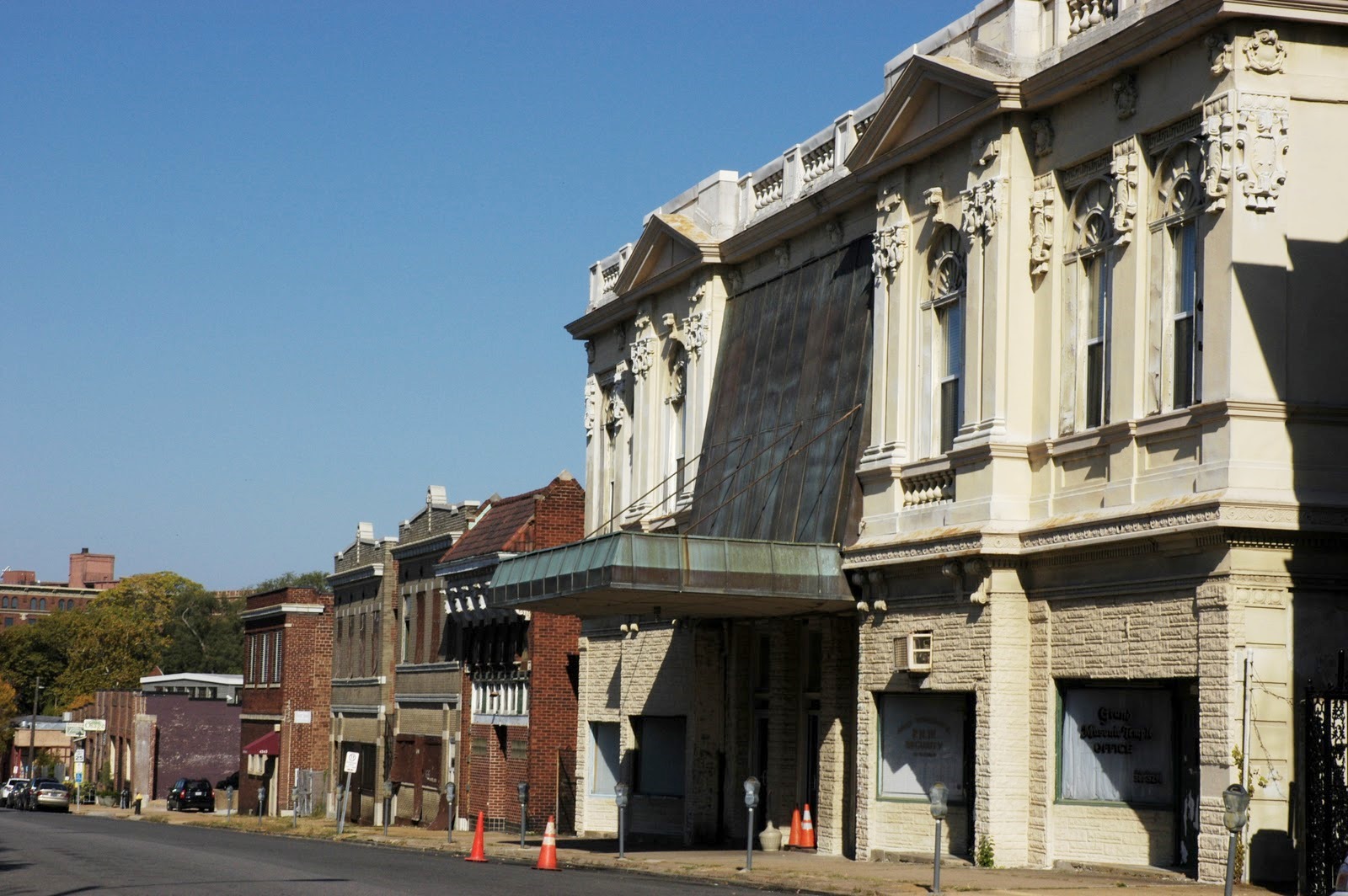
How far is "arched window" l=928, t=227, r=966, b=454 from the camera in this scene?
26.0 m

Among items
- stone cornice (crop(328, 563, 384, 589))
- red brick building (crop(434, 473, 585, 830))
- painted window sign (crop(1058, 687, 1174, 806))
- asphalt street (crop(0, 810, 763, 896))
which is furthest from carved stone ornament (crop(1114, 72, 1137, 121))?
stone cornice (crop(328, 563, 384, 589))

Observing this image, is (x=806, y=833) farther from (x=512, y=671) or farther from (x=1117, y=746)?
(x=512, y=671)

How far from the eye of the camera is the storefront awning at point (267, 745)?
6581cm

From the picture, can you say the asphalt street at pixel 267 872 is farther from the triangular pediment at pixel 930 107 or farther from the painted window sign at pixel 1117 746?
the triangular pediment at pixel 930 107

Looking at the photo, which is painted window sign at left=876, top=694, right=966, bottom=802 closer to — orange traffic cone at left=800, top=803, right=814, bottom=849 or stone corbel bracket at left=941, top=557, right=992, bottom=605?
stone corbel bracket at left=941, top=557, right=992, bottom=605

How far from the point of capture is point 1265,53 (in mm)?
20562

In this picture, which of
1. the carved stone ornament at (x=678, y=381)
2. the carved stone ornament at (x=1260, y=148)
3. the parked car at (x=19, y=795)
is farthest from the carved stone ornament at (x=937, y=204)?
the parked car at (x=19, y=795)

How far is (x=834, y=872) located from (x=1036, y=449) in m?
5.91

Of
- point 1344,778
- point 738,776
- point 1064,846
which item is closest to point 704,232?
point 738,776

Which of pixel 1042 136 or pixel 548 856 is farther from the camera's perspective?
pixel 548 856

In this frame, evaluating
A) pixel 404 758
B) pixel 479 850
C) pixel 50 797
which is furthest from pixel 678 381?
pixel 50 797

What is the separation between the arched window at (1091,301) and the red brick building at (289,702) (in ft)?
143

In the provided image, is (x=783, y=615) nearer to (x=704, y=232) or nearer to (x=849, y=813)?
(x=849, y=813)

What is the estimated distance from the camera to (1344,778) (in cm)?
1977
